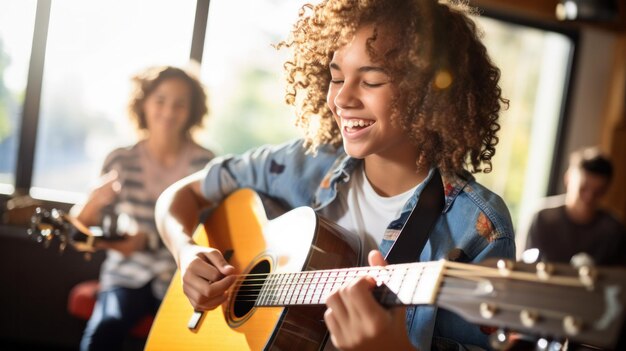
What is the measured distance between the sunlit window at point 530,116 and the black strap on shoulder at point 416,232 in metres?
3.51

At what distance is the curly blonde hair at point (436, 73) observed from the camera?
1128 millimetres

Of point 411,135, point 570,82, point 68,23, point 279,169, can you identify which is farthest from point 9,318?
point 570,82

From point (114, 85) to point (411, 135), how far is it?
2.84 metres

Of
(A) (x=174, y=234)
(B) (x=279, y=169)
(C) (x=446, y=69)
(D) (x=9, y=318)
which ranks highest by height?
(C) (x=446, y=69)

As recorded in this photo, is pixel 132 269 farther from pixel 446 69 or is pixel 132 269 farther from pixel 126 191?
pixel 446 69

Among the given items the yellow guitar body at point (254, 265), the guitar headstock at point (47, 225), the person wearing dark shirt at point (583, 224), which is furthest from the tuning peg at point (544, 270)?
the person wearing dark shirt at point (583, 224)

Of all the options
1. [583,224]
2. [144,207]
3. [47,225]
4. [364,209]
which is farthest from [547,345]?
[583,224]

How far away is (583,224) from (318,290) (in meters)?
3.27

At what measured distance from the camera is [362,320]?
931 mm

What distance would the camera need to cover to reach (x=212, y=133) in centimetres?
372

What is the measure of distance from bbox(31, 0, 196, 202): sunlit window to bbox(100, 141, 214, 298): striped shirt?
67 cm

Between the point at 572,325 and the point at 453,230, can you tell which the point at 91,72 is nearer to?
the point at 453,230

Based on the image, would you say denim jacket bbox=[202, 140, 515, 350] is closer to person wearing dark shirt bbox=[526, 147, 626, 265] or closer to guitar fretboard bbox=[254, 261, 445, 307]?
guitar fretboard bbox=[254, 261, 445, 307]

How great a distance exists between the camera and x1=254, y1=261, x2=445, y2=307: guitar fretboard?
89 cm
